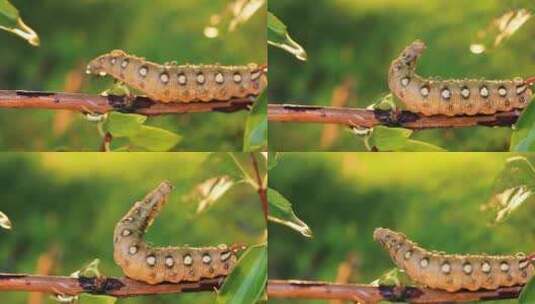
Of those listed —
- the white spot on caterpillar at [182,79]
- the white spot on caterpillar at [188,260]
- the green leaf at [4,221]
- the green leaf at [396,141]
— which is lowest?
the white spot on caterpillar at [188,260]

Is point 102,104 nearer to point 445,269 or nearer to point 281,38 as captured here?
point 281,38

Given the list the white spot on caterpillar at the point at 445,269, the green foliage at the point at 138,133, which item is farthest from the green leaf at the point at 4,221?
the white spot on caterpillar at the point at 445,269

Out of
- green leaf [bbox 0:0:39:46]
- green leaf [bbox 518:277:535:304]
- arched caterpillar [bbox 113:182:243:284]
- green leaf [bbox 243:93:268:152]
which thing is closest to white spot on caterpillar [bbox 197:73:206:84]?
green leaf [bbox 243:93:268:152]

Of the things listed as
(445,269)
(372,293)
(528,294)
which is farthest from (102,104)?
(528,294)

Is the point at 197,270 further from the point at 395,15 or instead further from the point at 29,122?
the point at 395,15

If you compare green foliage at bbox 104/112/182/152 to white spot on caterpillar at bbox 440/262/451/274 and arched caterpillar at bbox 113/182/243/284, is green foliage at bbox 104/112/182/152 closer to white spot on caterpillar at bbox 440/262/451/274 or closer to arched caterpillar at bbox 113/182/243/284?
arched caterpillar at bbox 113/182/243/284

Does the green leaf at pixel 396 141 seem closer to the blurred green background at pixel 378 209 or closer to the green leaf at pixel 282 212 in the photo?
the blurred green background at pixel 378 209
